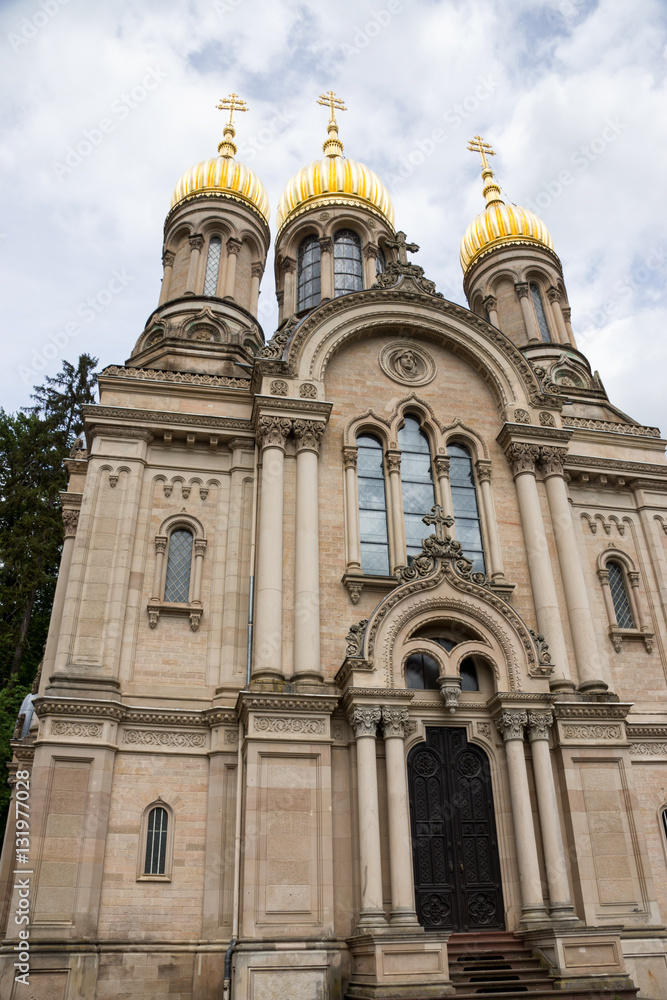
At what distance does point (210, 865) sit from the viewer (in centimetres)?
1443

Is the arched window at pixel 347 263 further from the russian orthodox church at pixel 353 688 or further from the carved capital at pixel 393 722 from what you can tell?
the carved capital at pixel 393 722

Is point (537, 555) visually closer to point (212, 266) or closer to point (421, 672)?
point (421, 672)

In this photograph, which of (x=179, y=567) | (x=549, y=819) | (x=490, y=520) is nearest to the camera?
(x=549, y=819)

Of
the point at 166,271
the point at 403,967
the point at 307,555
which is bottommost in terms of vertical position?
the point at 403,967

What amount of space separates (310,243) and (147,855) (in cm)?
2070

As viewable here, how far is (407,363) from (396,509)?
4.13 m

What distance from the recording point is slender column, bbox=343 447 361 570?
17.2 meters

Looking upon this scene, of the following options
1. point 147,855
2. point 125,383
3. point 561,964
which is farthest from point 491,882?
point 125,383

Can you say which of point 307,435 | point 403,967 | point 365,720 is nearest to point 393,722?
point 365,720

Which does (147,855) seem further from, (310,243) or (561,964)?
(310,243)

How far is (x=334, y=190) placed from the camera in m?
28.8

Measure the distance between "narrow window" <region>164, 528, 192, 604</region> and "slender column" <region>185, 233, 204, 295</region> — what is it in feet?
34.9

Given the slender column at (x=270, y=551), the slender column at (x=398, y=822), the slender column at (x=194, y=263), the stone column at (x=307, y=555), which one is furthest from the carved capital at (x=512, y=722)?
the slender column at (x=194, y=263)

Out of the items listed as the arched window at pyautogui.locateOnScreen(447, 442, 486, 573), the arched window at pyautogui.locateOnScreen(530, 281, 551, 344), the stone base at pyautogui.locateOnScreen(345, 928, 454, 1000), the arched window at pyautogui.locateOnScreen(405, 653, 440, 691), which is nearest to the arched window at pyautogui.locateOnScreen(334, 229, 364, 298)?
the arched window at pyautogui.locateOnScreen(530, 281, 551, 344)
